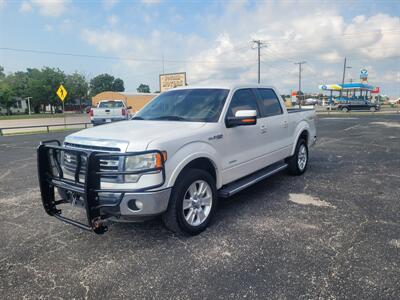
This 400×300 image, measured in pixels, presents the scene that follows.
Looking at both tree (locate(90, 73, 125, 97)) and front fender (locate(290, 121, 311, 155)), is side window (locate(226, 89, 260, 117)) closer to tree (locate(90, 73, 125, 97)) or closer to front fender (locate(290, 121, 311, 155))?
front fender (locate(290, 121, 311, 155))

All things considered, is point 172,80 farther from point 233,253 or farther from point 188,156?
point 233,253

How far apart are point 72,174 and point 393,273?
3526mm

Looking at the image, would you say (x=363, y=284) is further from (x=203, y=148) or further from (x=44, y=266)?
(x=44, y=266)

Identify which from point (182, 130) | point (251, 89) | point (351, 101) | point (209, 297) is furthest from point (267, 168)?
point (351, 101)

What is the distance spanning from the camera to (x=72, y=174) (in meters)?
3.58

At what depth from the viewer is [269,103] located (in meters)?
5.49

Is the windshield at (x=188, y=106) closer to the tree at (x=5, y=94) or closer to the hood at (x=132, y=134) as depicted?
the hood at (x=132, y=134)

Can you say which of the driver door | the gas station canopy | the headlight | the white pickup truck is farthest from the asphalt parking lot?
the gas station canopy

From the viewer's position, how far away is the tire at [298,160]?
249 inches

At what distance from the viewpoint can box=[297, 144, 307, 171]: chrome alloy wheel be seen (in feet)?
21.3

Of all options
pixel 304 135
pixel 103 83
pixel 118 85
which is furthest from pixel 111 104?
pixel 118 85

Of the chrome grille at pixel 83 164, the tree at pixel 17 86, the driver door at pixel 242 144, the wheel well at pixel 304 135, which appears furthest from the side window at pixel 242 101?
the tree at pixel 17 86

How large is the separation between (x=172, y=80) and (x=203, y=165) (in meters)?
27.5

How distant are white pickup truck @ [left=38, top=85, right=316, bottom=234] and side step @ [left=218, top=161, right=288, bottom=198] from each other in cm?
2
